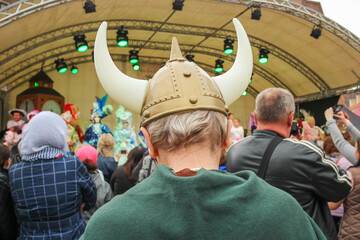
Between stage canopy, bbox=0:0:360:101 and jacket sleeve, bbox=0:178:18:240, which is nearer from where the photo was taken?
jacket sleeve, bbox=0:178:18:240

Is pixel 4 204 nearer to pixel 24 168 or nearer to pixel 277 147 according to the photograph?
pixel 24 168

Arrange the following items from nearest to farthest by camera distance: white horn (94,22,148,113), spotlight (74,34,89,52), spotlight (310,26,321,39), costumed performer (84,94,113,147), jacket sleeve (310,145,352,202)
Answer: white horn (94,22,148,113) → jacket sleeve (310,145,352,202) → costumed performer (84,94,113,147) → spotlight (74,34,89,52) → spotlight (310,26,321,39)

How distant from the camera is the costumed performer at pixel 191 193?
673 millimetres

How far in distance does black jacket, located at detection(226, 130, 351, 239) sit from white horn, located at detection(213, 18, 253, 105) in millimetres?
575

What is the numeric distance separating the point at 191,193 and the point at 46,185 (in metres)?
1.55

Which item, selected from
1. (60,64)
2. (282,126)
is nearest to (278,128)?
(282,126)

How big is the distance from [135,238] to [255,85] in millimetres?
15692

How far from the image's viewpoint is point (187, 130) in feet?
2.85

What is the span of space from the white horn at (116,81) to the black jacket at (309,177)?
0.88 metres

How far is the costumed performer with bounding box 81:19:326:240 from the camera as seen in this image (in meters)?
0.67

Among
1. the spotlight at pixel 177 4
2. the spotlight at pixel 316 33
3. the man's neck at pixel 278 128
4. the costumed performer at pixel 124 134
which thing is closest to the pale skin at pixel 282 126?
the man's neck at pixel 278 128

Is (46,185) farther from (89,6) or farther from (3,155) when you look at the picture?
(89,6)

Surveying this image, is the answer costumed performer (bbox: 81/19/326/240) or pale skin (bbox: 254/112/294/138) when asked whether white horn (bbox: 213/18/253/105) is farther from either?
pale skin (bbox: 254/112/294/138)

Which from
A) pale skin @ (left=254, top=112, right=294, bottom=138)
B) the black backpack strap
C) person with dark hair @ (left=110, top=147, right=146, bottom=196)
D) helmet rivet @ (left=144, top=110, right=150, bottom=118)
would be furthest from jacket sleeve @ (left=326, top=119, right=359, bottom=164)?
helmet rivet @ (left=144, top=110, right=150, bottom=118)
